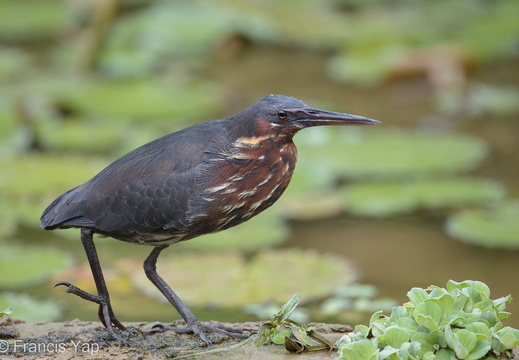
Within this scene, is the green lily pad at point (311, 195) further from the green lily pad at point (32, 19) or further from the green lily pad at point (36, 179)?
the green lily pad at point (32, 19)

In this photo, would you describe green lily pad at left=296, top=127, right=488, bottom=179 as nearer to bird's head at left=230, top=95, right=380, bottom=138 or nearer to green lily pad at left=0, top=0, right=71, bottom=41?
bird's head at left=230, top=95, right=380, bottom=138

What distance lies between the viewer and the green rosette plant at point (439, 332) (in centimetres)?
357

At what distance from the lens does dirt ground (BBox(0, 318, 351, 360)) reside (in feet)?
13.5

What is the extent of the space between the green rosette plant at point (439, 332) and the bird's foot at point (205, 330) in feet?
2.32

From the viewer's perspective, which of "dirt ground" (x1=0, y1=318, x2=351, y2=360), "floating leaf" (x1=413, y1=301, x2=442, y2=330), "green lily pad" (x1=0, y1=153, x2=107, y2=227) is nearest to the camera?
"floating leaf" (x1=413, y1=301, x2=442, y2=330)

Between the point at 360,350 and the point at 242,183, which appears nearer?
the point at 360,350

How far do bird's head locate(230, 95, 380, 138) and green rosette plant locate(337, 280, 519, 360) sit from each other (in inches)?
38.6

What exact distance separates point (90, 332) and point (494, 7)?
9396 millimetres

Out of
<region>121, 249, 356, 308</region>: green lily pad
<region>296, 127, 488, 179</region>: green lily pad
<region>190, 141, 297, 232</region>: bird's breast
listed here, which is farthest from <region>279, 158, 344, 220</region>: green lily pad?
<region>190, 141, 297, 232</region>: bird's breast

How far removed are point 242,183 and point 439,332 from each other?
4.07 ft

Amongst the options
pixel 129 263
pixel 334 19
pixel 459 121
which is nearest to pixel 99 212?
pixel 129 263

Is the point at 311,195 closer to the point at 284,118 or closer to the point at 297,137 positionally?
the point at 297,137

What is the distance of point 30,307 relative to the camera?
5730 mm
